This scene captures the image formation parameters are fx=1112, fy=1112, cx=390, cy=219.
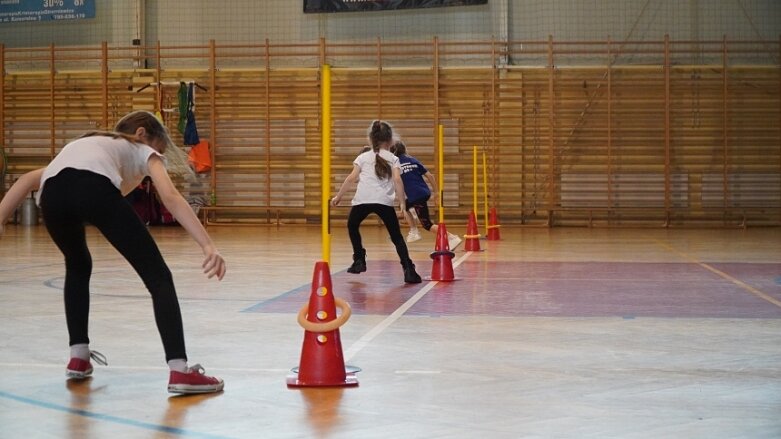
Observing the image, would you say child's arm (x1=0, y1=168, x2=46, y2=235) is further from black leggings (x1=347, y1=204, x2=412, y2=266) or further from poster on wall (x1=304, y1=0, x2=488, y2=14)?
poster on wall (x1=304, y1=0, x2=488, y2=14)

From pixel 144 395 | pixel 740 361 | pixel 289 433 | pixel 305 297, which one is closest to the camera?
pixel 289 433

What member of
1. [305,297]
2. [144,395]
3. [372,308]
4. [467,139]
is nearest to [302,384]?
[144,395]

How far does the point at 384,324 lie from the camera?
757cm

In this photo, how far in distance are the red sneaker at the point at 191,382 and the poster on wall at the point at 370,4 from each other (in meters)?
18.5

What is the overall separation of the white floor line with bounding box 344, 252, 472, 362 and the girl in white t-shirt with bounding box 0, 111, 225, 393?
124 centimetres

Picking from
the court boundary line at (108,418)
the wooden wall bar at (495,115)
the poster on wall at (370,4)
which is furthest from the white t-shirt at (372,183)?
the poster on wall at (370,4)

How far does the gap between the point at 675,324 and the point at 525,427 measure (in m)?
3.52

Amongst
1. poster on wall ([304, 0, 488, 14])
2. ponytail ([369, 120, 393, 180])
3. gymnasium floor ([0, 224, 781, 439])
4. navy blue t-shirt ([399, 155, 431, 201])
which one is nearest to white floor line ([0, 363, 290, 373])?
gymnasium floor ([0, 224, 781, 439])

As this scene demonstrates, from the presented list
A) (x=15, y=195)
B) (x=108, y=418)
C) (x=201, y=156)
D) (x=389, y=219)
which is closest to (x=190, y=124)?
(x=201, y=156)

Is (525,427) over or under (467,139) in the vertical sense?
under

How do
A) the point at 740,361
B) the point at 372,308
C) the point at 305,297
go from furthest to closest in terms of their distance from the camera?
the point at 305,297
the point at 372,308
the point at 740,361

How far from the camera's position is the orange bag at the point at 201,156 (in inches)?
925

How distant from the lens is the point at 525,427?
4.38 metres

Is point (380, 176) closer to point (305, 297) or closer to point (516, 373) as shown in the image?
point (305, 297)
